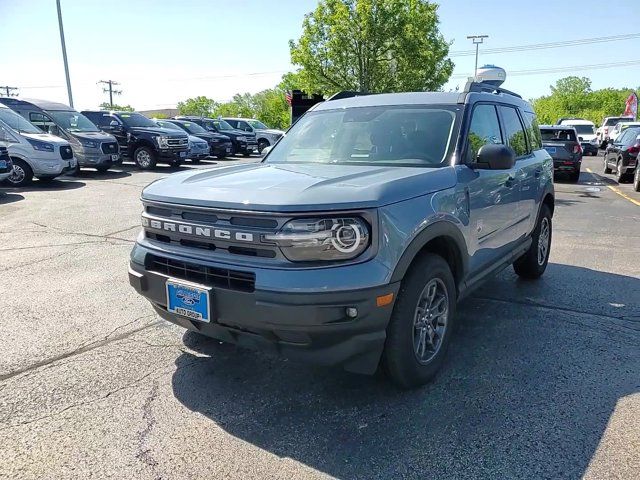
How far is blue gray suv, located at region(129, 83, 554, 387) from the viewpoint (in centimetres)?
256

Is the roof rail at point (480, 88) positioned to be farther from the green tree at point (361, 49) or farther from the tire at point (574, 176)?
the green tree at point (361, 49)

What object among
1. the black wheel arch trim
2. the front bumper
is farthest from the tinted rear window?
the front bumper

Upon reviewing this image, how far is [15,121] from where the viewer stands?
12.8 meters

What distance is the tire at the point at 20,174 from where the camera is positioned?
12359 mm

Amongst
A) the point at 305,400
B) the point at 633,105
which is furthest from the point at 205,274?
the point at 633,105

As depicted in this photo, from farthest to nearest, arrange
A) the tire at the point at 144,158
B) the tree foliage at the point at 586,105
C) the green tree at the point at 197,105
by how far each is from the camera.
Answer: the green tree at the point at 197,105
the tree foliage at the point at 586,105
the tire at the point at 144,158

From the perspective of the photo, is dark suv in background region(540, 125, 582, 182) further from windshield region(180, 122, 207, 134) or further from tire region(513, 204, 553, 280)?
windshield region(180, 122, 207, 134)

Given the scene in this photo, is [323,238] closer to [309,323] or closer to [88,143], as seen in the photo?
[309,323]

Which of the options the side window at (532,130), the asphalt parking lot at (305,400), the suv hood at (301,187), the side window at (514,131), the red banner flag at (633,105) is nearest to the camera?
the asphalt parking lot at (305,400)

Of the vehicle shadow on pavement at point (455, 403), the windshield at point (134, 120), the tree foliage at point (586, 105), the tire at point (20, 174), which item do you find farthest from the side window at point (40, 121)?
the tree foliage at point (586, 105)

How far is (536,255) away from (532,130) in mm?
1355

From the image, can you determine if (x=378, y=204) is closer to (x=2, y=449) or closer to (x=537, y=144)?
(x=2, y=449)

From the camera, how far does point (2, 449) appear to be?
8.44 feet

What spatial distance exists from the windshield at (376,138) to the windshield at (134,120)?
15.2 metres
